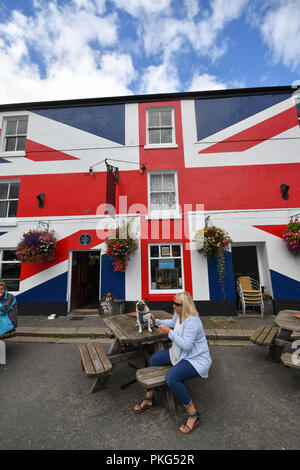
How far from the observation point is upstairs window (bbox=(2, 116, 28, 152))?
29.6ft

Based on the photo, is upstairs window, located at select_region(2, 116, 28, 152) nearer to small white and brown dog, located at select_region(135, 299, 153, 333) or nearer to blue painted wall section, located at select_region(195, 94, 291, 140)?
blue painted wall section, located at select_region(195, 94, 291, 140)

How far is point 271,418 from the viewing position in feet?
8.38

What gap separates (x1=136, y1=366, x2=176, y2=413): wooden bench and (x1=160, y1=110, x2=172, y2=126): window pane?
917 centimetres

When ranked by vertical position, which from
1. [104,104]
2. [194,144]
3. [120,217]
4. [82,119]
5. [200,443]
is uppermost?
[104,104]

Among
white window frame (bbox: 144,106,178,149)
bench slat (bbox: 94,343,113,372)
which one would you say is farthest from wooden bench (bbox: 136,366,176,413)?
white window frame (bbox: 144,106,178,149)

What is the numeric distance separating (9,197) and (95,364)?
335 inches

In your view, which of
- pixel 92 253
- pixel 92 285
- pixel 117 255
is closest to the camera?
pixel 117 255

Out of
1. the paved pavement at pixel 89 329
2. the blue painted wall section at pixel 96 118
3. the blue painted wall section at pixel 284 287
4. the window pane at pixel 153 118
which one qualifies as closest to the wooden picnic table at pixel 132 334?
the paved pavement at pixel 89 329

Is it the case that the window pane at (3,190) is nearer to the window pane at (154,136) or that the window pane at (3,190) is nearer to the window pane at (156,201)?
the window pane at (156,201)

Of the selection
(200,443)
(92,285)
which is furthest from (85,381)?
(92,285)

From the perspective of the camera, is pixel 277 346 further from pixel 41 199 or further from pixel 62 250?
pixel 41 199

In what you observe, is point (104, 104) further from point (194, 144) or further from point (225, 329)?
point (225, 329)

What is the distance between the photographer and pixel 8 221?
26.6ft

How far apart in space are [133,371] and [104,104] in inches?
397
